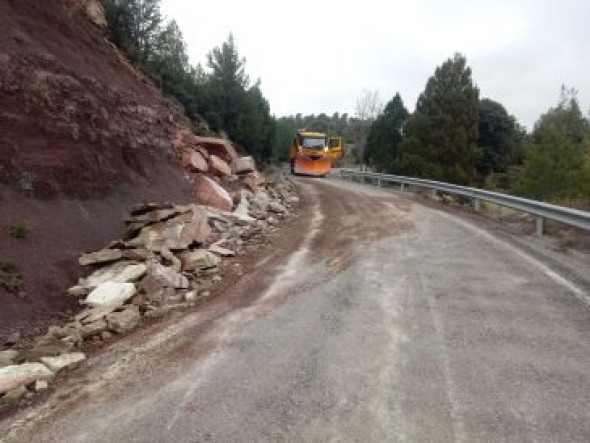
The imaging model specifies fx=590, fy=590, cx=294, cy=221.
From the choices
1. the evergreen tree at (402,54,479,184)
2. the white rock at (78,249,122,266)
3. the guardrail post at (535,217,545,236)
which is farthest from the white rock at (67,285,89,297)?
the evergreen tree at (402,54,479,184)

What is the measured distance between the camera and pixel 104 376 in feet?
19.5

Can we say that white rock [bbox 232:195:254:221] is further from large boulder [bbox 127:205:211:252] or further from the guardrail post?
the guardrail post

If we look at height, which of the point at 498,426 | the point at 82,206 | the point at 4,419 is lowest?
the point at 4,419

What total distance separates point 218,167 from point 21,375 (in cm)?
1279

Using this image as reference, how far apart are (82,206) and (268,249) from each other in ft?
11.9

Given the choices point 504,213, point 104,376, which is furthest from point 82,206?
point 504,213

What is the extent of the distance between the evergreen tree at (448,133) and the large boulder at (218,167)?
23330 mm

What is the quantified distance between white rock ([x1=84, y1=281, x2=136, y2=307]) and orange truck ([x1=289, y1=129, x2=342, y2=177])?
32.0m

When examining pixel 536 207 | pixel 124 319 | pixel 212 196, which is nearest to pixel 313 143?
pixel 212 196

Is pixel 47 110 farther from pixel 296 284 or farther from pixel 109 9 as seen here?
pixel 109 9

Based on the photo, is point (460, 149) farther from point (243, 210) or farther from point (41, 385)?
point (41, 385)

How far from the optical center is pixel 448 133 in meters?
40.2

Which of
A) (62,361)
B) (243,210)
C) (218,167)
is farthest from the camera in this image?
(218,167)

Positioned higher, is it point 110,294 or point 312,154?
point 312,154
